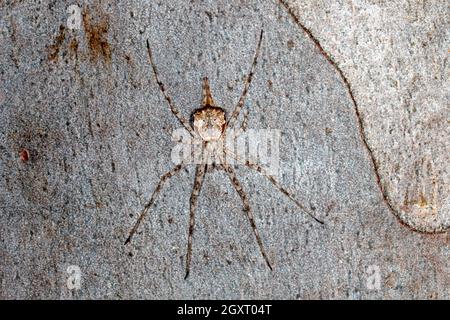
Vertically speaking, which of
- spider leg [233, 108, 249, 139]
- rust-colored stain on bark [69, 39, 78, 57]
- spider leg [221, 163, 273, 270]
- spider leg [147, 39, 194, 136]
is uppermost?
rust-colored stain on bark [69, 39, 78, 57]

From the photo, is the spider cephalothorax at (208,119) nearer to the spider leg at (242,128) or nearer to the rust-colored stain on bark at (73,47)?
the spider leg at (242,128)

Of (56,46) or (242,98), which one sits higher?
(56,46)

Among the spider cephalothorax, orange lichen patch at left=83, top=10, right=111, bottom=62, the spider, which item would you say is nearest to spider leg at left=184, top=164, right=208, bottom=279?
the spider

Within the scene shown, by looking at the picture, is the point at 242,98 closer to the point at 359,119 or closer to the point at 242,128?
the point at 242,128

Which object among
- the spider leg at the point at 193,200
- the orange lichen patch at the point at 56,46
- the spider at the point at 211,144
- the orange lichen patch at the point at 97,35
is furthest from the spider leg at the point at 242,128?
the orange lichen patch at the point at 56,46

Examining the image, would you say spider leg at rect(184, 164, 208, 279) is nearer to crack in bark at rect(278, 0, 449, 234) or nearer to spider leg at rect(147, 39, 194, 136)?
spider leg at rect(147, 39, 194, 136)

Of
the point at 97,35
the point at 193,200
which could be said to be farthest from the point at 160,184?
the point at 97,35
